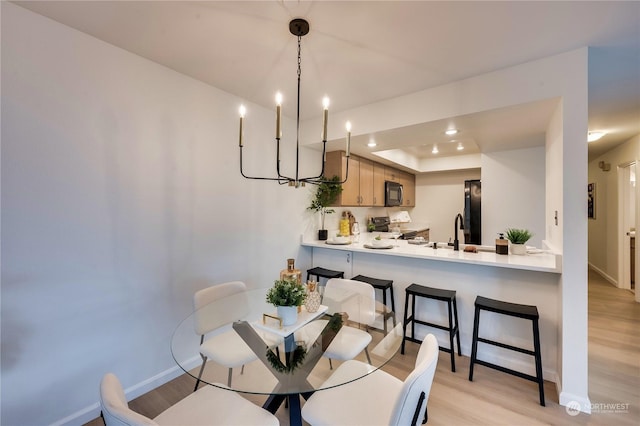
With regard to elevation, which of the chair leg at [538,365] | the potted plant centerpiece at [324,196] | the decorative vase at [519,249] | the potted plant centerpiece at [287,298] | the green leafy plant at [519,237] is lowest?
the chair leg at [538,365]

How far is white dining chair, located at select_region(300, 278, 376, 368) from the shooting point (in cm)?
164

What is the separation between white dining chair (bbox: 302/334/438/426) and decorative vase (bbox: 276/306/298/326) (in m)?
0.38

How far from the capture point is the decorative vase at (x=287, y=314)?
158cm

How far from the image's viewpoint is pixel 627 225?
436 centimetres

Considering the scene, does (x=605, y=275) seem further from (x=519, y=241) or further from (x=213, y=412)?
(x=213, y=412)

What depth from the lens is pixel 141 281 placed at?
2.02 m

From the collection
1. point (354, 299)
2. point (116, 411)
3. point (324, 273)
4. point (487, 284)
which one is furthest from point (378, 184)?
point (116, 411)

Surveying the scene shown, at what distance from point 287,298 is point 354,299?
83cm

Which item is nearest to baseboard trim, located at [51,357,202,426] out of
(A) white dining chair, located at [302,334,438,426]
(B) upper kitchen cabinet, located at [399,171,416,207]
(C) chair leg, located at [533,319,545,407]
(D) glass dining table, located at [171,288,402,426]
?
(D) glass dining table, located at [171,288,402,426]

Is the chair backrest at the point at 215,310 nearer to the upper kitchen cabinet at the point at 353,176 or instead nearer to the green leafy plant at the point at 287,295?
the green leafy plant at the point at 287,295

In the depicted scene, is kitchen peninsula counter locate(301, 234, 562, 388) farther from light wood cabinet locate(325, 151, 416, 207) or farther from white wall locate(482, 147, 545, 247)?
white wall locate(482, 147, 545, 247)

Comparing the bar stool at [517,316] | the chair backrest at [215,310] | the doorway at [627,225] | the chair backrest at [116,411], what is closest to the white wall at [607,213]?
the doorway at [627,225]

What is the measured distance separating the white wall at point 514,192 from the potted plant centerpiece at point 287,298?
3.66 meters
